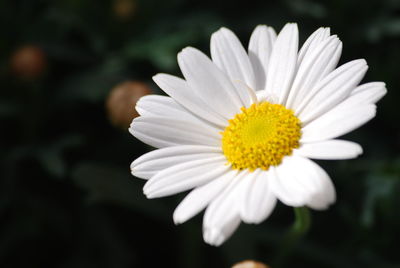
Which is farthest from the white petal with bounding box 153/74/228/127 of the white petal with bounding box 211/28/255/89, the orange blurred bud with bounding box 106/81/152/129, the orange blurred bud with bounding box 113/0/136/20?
the orange blurred bud with bounding box 113/0/136/20

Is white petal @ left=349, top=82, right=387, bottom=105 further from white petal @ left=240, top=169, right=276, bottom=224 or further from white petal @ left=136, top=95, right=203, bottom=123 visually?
white petal @ left=136, top=95, right=203, bottom=123

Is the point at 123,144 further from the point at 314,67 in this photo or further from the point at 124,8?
the point at 314,67

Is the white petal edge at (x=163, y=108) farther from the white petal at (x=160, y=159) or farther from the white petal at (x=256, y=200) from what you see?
the white petal at (x=256, y=200)

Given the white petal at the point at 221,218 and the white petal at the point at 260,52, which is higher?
the white petal at the point at 260,52

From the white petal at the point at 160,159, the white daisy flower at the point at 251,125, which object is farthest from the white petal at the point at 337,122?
the white petal at the point at 160,159

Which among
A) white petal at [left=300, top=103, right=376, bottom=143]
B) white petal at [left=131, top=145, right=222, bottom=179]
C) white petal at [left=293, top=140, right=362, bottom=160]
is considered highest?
white petal at [left=131, top=145, right=222, bottom=179]

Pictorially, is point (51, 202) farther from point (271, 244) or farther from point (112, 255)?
point (271, 244)

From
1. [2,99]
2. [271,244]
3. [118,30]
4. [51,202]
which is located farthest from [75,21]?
[271,244]
